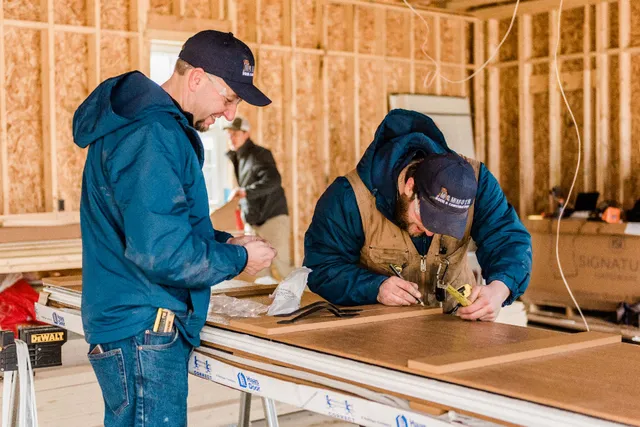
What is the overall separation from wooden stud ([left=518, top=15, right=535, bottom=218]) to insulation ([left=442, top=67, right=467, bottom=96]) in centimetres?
69

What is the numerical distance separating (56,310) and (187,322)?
3.40 ft

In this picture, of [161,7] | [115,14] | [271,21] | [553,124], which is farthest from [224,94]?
[553,124]

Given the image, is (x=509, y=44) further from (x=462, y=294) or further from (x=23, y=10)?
(x=462, y=294)

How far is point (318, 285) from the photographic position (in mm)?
3049

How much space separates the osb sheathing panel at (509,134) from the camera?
970 centimetres

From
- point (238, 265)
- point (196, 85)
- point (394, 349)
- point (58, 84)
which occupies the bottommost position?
point (394, 349)

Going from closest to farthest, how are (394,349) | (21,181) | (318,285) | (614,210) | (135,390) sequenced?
(394,349), (135,390), (318,285), (21,181), (614,210)

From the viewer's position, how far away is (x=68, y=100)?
22.7 ft

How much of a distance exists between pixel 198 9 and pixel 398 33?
256cm

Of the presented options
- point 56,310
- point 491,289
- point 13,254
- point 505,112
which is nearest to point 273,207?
point 13,254

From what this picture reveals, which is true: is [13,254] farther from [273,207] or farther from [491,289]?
[491,289]

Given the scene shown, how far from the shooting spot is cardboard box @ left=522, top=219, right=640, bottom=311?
698cm

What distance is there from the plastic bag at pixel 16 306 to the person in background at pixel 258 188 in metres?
2.53

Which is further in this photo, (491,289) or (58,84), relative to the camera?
(58,84)
